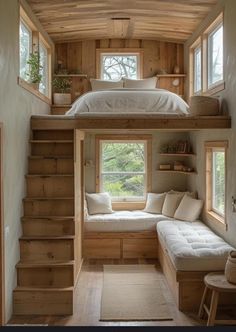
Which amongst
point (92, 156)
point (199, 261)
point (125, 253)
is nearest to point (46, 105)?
point (92, 156)

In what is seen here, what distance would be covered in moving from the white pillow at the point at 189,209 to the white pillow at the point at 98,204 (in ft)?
4.25

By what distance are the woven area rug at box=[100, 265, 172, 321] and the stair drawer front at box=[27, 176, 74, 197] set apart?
1374 mm

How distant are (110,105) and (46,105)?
1.56 metres

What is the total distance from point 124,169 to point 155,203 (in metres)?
0.95

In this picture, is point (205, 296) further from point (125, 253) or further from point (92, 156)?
point (92, 156)

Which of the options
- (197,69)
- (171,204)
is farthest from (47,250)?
(197,69)

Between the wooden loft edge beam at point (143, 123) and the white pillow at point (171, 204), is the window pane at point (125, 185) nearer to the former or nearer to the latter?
the white pillow at point (171, 204)

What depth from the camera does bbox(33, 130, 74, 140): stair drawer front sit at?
5254 millimetres

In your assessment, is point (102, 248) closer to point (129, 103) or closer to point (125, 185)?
point (125, 185)

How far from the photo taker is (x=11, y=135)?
408 cm

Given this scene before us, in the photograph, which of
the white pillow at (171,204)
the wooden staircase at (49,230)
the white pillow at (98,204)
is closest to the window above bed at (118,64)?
the white pillow at (98,204)

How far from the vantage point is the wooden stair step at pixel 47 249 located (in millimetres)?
4488

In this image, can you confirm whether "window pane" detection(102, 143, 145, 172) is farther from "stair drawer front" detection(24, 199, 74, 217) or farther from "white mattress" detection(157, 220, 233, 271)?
"stair drawer front" detection(24, 199, 74, 217)

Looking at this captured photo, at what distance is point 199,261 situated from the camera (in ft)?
13.9
